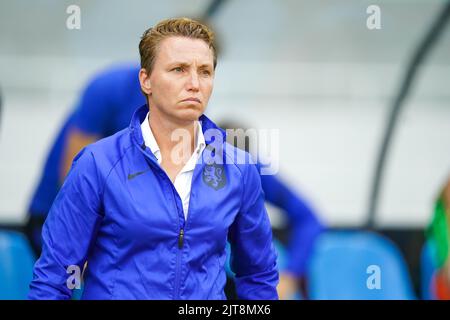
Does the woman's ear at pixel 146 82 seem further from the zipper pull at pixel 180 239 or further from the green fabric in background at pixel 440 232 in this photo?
the green fabric in background at pixel 440 232

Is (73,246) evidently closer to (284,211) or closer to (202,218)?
(202,218)

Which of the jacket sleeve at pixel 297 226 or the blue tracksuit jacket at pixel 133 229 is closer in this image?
the blue tracksuit jacket at pixel 133 229

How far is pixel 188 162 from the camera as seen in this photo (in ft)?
6.38

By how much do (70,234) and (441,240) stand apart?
8.16ft

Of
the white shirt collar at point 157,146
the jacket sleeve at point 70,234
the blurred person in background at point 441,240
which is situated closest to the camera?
the jacket sleeve at point 70,234

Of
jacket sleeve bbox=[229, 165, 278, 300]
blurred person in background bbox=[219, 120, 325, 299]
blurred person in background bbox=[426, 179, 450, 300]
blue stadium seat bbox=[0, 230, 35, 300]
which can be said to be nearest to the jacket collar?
jacket sleeve bbox=[229, 165, 278, 300]

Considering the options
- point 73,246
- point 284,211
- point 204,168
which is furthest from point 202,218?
point 284,211

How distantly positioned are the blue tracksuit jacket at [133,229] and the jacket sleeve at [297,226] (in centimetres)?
169

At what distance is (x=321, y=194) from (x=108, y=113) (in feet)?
3.82

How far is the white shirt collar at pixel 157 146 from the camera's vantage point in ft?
6.35

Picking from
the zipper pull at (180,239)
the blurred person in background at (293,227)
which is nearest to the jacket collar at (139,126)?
the zipper pull at (180,239)

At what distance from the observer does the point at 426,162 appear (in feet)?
12.7

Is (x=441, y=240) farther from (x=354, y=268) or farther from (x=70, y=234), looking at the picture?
(x=70, y=234)

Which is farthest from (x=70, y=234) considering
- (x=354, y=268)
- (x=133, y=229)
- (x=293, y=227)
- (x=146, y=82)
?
(x=354, y=268)
